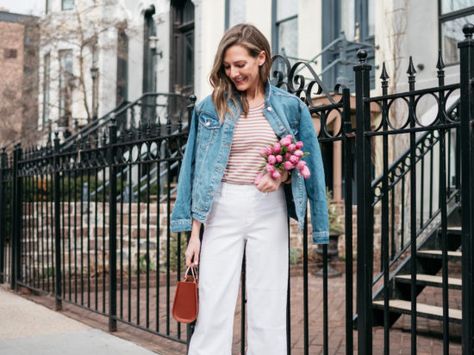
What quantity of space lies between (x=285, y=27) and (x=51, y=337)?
10559 millimetres

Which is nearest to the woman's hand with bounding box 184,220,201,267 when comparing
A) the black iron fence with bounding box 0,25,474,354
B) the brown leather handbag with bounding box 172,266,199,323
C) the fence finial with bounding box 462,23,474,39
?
the brown leather handbag with bounding box 172,266,199,323

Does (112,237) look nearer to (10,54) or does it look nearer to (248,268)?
(248,268)

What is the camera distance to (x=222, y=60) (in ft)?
10.6

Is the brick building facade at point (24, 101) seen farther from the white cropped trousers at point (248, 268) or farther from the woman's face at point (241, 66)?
the white cropped trousers at point (248, 268)

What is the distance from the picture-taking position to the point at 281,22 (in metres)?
14.9

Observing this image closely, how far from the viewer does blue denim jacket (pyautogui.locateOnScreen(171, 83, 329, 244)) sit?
10.7 ft

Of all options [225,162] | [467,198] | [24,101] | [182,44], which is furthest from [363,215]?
[24,101]

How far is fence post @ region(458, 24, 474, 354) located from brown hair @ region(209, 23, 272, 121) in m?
1.00

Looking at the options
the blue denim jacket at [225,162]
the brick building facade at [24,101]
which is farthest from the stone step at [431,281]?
the brick building facade at [24,101]

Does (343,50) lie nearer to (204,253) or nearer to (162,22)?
(162,22)

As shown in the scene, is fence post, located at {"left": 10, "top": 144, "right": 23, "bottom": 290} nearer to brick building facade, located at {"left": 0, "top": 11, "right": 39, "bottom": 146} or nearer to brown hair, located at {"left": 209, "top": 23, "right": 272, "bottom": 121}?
brown hair, located at {"left": 209, "top": 23, "right": 272, "bottom": 121}

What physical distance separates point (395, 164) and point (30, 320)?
3779 mm

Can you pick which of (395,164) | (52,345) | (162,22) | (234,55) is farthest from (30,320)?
(162,22)

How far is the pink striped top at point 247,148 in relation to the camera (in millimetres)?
3236
